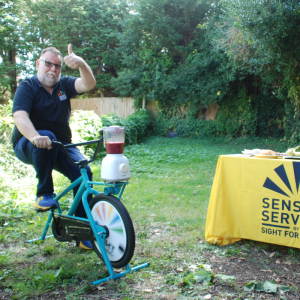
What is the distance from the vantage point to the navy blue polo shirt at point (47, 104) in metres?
2.71

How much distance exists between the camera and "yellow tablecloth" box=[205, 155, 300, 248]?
2.90 m

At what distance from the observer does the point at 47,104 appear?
112 inches

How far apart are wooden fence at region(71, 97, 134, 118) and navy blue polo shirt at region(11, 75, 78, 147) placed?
1557cm

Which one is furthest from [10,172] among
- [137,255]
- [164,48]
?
[164,48]

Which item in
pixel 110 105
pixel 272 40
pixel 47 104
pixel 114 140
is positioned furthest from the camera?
pixel 110 105

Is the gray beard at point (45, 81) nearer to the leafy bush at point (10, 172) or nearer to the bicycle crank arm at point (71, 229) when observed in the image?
the bicycle crank arm at point (71, 229)

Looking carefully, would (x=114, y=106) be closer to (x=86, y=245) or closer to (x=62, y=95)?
(x=62, y=95)

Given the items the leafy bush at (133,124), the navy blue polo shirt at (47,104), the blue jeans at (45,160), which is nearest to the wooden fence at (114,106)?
the leafy bush at (133,124)

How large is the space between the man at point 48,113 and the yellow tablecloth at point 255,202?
1479 millimetres

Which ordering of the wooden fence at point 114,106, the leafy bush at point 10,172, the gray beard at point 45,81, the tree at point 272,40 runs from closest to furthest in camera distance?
the gray beard at point 45,81 < the leafy bush at point 10,172 < the tree at point 272,40 < the wooden fence at point 114,106

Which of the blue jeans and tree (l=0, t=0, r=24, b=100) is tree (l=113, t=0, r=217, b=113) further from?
the blue jeans

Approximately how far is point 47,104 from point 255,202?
243 cm

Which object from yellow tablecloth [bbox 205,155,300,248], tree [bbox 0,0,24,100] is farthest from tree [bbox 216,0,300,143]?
tree [bbox 0,0,24,100]

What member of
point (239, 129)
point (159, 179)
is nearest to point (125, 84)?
point (239, 129)
